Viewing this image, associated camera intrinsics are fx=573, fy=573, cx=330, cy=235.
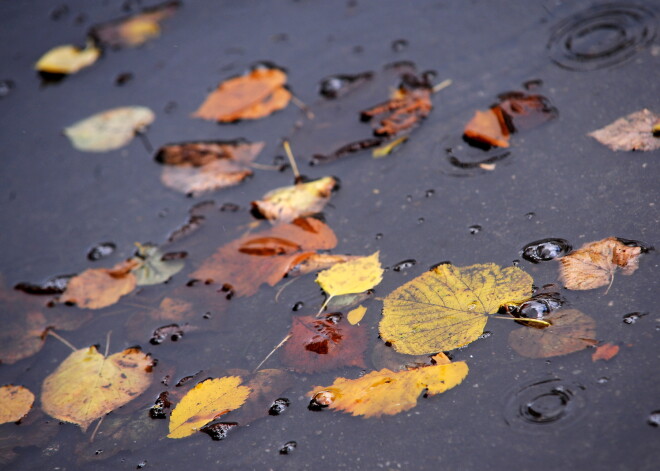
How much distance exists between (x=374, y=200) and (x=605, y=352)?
31.5 inches

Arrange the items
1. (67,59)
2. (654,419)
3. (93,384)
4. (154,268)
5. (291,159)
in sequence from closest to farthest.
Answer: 1. (654,419)
2. (93,384)
3. (154,268)
4. (291,159)
5. (67,59)

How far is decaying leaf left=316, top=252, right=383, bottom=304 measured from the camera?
1584mm

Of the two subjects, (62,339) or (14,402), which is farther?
(62,339)

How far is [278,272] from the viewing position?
169 cm

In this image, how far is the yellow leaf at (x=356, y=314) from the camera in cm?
153

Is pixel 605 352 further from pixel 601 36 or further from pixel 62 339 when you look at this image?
pixel 62 339

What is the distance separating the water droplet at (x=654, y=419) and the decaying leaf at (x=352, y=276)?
709 millimetres

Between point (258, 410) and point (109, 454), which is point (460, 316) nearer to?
point (258, 410)

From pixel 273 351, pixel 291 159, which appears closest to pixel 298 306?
pixel 273 351

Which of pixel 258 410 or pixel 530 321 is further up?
pixel 530 321

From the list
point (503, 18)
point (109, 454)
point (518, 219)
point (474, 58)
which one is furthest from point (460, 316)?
point (503, 18)

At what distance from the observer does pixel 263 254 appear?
5.71 ft

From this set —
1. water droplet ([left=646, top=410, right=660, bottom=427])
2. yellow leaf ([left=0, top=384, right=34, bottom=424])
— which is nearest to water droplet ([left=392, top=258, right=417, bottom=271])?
water droplet ([left=646, top=410, right=660, bottom=427])

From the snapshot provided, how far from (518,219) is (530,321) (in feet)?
1.16
